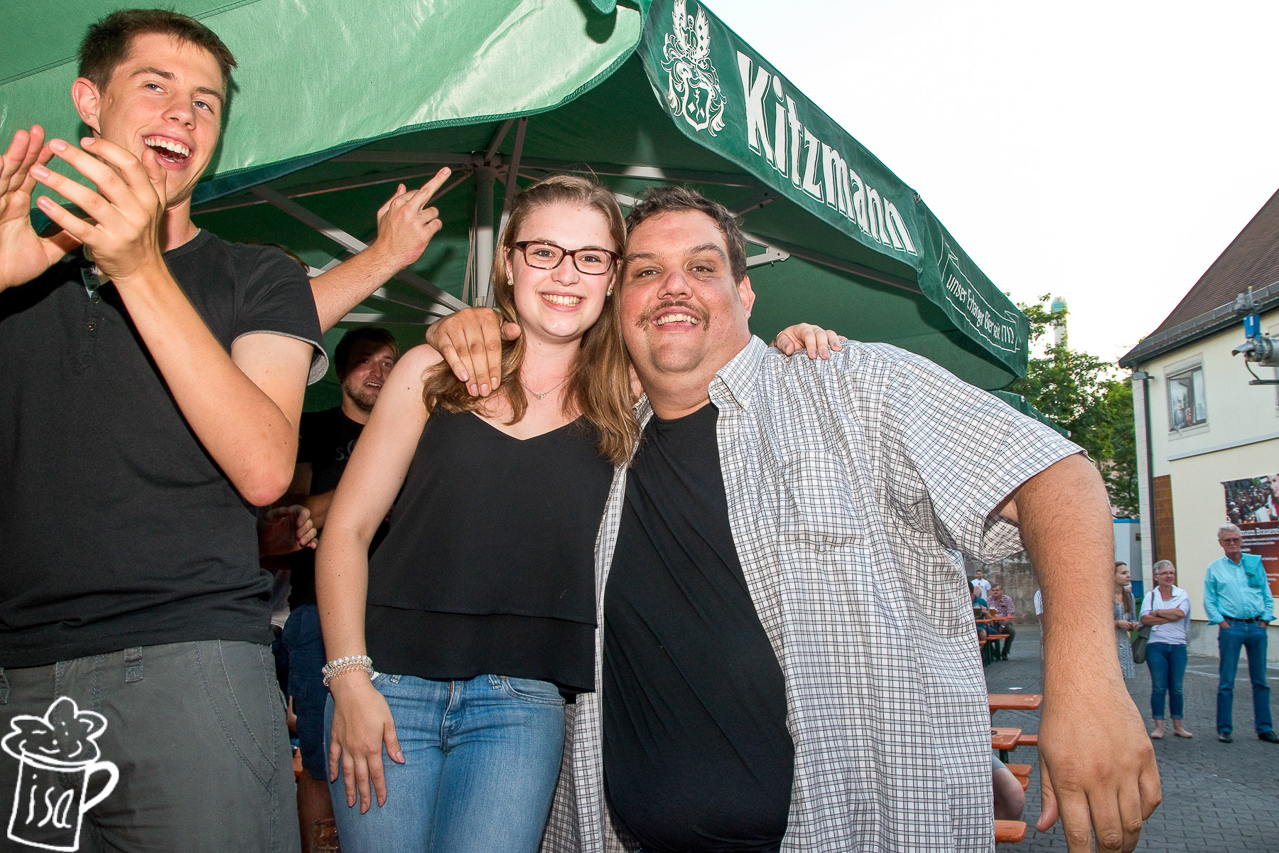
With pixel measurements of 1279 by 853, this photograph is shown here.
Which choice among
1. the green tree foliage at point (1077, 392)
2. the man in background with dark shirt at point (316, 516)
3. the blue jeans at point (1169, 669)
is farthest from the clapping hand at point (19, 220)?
the green tree foliage at point (1077, 392)

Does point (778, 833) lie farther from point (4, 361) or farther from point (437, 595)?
point (4, 361)

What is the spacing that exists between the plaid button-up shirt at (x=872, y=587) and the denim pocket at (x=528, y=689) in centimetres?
15

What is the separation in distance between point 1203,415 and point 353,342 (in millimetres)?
25542

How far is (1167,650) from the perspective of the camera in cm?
903

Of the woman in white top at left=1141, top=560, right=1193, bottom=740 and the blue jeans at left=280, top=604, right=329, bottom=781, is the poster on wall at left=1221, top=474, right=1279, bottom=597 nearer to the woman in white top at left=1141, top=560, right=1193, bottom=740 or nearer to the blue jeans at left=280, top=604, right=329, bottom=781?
the woman in white top at left=1141, top=560, right=1193, bottom=740

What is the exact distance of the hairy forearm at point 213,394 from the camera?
3.96ft

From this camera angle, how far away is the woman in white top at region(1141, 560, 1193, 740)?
9008 mm

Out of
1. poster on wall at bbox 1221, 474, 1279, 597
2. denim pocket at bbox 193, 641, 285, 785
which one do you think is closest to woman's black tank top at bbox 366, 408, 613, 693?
denim pocket at bbox 193, 641, 285, 785

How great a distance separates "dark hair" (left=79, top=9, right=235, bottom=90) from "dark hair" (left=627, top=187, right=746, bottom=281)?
123cm

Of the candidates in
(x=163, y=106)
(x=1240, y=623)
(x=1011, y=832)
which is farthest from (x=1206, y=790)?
(x=163, y=106)

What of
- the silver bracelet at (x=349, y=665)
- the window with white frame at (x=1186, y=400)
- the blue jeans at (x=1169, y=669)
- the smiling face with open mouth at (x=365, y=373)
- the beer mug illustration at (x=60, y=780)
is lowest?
the blue jeans at (x=1169, y=669)

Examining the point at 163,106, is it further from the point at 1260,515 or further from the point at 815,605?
the point at 1260,515

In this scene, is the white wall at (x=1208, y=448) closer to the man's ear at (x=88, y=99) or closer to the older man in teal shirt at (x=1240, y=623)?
the older man in teal shirt at (x=1240, y=623)

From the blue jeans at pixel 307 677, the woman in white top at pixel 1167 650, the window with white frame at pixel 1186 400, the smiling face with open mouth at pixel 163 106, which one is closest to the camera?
the smiling face with open mouth at pixel 163 106
